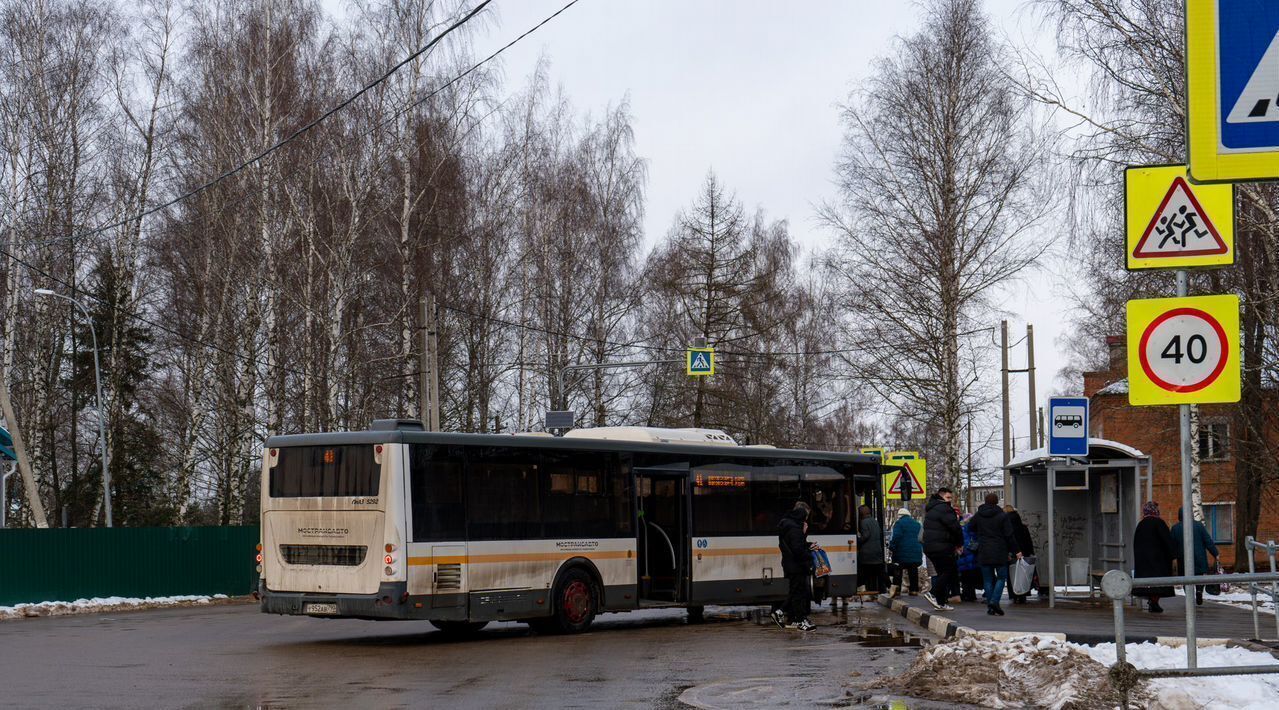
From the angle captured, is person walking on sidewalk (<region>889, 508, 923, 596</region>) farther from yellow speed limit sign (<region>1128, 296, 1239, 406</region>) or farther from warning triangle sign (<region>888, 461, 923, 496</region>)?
yellow speed limit sign (<region>1128, 296, 1239, 406</region>)

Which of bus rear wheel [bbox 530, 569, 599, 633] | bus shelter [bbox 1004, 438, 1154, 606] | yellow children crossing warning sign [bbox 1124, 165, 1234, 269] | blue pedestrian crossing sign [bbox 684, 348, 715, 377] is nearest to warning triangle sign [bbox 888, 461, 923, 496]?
bus shelter [bbox 1004, 438, 1154, 606]

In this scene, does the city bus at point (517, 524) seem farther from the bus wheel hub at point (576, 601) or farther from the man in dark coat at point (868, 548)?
the man in dark coat at point (868, 548)

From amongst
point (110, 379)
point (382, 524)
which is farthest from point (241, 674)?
point (110, 379)

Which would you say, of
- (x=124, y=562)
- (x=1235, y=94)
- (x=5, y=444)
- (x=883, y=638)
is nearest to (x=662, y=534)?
(x=883, y=638)

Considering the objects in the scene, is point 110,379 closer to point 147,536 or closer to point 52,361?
point 52,361

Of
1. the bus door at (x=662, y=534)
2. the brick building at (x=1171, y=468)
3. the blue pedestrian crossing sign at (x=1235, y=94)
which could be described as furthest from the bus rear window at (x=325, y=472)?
the brick building at (x=1171, y=468)

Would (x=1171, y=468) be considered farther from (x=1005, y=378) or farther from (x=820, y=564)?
(x=820, y=564)

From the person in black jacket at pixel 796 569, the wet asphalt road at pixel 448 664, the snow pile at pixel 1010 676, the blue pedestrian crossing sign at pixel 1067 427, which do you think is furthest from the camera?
the blue pedestrian crossing sign at pixel 1067 427

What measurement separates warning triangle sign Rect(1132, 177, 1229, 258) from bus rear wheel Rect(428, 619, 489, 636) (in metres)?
12.1

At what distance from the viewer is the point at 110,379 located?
4509cm

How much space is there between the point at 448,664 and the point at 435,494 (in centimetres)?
328

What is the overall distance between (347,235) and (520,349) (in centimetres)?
1314

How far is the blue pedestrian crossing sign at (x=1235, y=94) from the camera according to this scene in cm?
492

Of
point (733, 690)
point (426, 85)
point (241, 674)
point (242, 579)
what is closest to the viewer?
point (733, 690)
